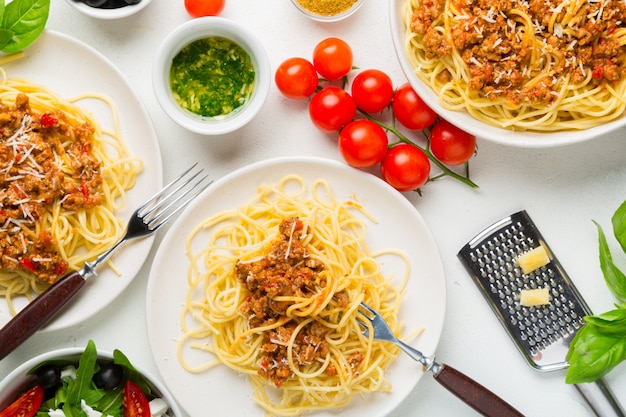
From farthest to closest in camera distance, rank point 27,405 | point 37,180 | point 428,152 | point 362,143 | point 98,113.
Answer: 1. point 428,152
2. point 98,113
3. point 362,143
4. point 37,180
5. point 27,405

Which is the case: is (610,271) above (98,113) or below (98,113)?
below

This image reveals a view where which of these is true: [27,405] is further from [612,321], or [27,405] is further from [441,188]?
[612,321]

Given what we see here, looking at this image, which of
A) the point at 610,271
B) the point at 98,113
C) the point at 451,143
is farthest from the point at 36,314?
the point at 610,271

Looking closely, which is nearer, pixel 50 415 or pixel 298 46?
pixel 50 415

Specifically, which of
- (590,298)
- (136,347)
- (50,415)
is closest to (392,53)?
(590,298)

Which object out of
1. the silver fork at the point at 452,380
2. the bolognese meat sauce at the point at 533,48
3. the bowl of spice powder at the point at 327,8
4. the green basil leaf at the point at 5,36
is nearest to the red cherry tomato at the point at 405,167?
the bolognese meat sauce at the point at 533,48

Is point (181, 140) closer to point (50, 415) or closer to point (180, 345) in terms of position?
point (180, 345)

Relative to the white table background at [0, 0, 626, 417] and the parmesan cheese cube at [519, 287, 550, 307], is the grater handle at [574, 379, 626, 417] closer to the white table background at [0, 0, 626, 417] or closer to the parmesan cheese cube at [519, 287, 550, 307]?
the white table background at [0, 0, 626, 417]

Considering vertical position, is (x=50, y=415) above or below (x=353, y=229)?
below

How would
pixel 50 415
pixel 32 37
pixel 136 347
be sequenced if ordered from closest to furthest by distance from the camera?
pixel 50 415 → pixel 32 37 → pixel 136 347
